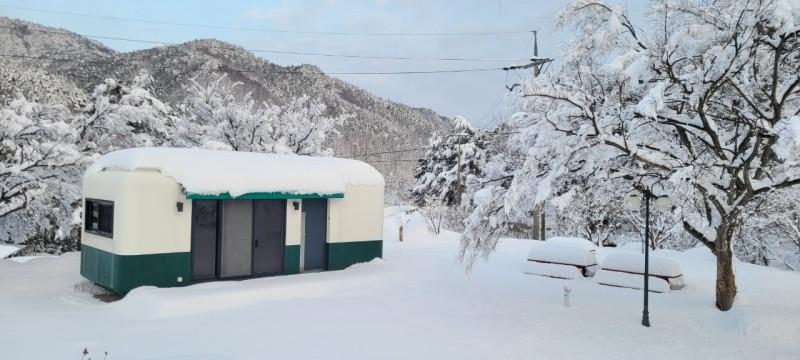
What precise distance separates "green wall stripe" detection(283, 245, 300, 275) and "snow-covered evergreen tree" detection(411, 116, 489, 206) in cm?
2088

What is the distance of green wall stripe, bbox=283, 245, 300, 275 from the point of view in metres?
13.0

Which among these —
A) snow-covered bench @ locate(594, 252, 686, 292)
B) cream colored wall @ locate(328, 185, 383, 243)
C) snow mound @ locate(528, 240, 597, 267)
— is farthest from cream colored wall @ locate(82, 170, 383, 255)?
snow-covered bench @ locate(594, 252, 686, 292)

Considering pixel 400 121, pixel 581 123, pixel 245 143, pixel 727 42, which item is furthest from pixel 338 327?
pixel 400 121

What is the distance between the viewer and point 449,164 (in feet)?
131

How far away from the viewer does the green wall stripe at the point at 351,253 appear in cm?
1392

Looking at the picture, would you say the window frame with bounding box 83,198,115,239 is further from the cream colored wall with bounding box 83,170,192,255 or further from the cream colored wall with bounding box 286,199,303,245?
the cream colored wall with bounding box 286,199,303,245

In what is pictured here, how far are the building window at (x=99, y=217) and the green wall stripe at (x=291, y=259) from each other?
161 inches

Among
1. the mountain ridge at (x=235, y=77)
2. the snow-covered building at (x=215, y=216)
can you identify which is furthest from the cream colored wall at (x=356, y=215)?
the mountain ridge at (x=235, y=77)

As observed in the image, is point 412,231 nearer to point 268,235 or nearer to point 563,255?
point 563,255

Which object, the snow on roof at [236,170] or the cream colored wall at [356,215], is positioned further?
the cream colored wall at [356,215]

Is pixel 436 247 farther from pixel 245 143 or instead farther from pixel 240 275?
pixel 245 143

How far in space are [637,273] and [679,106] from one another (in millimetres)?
4621

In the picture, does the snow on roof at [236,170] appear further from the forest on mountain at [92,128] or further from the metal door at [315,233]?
the forest on mountain at [92,128]

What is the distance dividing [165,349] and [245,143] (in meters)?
17.4
